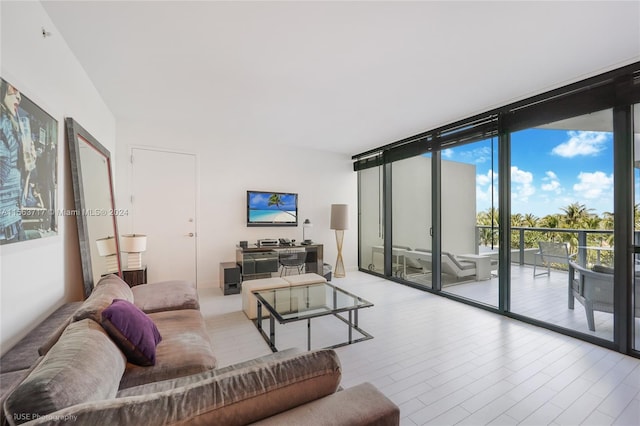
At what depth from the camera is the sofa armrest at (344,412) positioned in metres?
0.84

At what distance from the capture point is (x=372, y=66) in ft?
8.05

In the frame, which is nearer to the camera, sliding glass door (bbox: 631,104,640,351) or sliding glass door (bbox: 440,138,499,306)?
sliding glass door (bbox: 631,104,640,351)

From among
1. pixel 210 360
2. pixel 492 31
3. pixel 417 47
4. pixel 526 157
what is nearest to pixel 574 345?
pixel 526 157

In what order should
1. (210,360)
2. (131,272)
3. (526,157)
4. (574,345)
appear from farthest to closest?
(131,272) → (526,157) → (574,345) → (210,360)

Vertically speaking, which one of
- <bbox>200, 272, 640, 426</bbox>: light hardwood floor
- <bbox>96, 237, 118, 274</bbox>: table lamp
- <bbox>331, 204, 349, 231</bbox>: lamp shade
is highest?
<bbox>331, 204, 349, 231</bbox>: lamp shade

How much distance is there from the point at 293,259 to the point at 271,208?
1060 mm

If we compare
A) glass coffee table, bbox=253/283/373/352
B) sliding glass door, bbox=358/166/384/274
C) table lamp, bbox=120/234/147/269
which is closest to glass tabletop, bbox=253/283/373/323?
glass coffee table, bbox=253/283/373/352

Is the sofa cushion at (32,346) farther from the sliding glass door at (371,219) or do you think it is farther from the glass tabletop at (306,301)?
the sliding glass door at (371,219)

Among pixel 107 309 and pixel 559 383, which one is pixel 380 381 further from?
pixel 107 309

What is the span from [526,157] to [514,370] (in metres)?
2.37

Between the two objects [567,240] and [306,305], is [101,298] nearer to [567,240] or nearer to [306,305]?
[306,305]

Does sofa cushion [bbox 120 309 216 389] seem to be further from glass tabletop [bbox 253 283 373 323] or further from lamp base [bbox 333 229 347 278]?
lamp base [bbox 333 229 347 278]

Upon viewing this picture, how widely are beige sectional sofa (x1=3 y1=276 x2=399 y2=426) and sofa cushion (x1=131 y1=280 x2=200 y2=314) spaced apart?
1048 millimetres

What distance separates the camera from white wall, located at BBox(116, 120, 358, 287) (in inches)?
166
